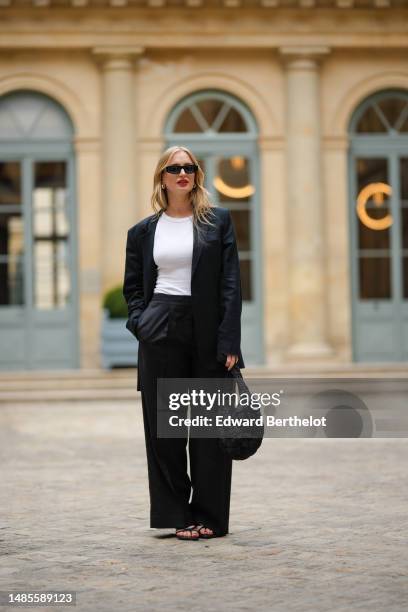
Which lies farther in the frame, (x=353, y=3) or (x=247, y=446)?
(x=353, y=3)

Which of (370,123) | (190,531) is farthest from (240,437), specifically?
(370,123)

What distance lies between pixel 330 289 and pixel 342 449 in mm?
7007

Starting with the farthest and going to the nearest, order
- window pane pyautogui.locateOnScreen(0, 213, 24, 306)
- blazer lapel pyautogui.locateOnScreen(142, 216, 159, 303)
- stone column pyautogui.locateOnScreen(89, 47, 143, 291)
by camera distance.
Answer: window pane pyautogui.locateOnScreen(0, 213, 24, 306), stone column pyautogui.locateOnScreen(89, 47, 143, 291), blazer lapel pyautogui.locateOnScreen(142, 216, 159, 303)

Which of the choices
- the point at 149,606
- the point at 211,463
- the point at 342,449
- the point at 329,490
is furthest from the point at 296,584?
the point at 342,449

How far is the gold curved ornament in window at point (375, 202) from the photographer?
56.5 ft

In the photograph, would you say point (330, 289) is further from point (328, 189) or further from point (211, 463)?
point (211, 463)

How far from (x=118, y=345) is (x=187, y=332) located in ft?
32.9

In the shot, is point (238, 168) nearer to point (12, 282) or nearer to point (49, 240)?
point (49, 240)

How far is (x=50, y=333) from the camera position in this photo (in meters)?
17.0

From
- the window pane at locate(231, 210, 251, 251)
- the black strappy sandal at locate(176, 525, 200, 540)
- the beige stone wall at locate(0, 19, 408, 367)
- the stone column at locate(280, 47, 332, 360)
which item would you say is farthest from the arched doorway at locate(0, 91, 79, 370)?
the black strappy sandal at locate(176, 525, 200, 540)

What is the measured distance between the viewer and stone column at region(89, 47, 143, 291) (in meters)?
16.8

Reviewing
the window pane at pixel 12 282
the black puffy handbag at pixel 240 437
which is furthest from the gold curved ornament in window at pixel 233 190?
the black puffy handbag at pixel 240 437

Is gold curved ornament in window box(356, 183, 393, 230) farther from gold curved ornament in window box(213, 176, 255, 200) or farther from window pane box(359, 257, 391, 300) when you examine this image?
gold curved ornament in window box(213, 176, 255, 200)

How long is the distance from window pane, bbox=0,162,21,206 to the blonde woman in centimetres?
1097
